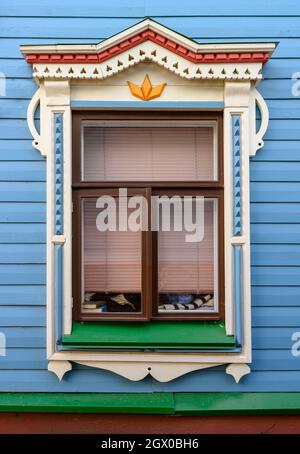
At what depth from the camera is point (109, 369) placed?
8.73ft

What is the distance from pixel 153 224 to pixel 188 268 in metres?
0.38

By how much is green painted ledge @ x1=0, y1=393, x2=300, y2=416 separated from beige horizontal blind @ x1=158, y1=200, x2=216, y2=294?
667 mm

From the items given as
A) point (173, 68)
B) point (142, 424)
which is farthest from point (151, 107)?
point (142, 424)

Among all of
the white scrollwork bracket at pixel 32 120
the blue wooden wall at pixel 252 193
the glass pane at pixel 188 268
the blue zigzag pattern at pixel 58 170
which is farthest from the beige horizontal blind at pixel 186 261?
the white scrollwork bracket at pixel 32 120

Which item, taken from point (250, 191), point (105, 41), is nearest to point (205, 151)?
point (250, 191)

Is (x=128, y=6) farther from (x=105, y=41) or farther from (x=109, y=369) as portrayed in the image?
(x=109, y=369)

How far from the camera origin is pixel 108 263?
9.36 feet

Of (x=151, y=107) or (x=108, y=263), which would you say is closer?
(x=151, y=107)

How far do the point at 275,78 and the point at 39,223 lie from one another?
5.82 feet

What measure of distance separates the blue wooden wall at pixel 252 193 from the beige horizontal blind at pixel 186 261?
0.29m

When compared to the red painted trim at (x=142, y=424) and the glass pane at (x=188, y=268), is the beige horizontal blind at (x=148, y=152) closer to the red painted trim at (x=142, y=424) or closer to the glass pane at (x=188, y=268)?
the glass pane at (x=188, y=268)

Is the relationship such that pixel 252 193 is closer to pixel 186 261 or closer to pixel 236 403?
pixel 186 261

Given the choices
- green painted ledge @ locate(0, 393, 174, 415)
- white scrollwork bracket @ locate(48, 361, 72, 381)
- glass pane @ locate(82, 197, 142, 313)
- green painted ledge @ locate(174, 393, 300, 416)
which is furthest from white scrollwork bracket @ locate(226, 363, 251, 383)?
white scrollwork bracket @ locate(48, 361, 72, 381)

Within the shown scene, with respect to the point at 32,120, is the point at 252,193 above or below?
below
